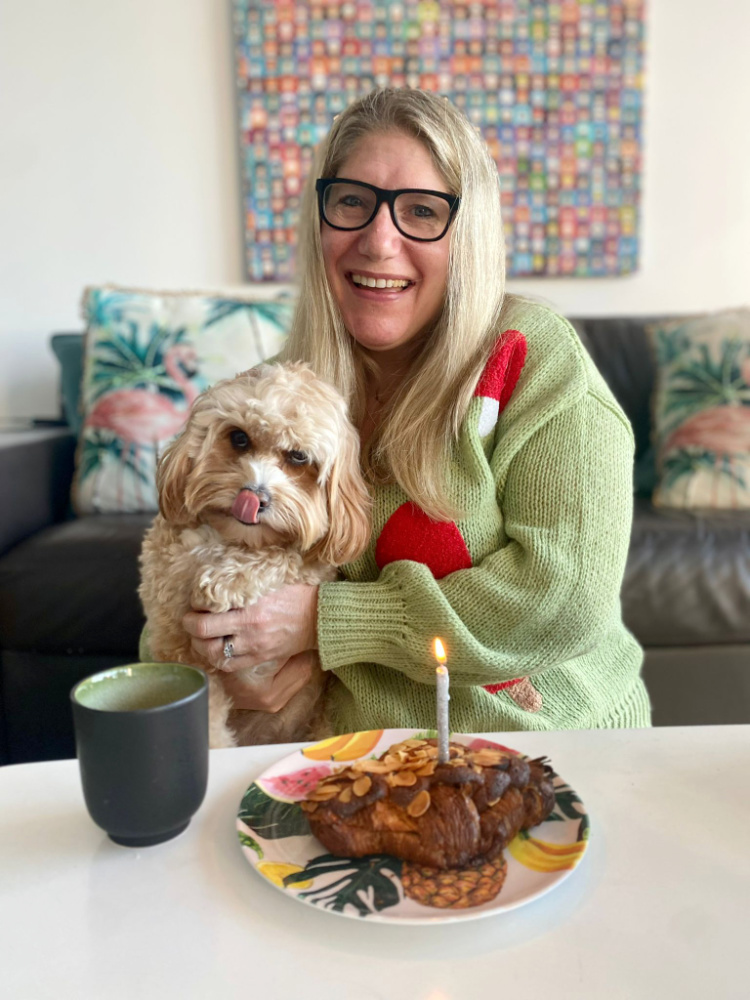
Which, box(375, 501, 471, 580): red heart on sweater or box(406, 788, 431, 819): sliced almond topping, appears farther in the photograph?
box(375, 501, 471, 580): red heart on sweater

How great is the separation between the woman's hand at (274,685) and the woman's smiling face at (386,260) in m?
0.51

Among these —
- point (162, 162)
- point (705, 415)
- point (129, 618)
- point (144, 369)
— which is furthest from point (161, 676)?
point (162, 162)

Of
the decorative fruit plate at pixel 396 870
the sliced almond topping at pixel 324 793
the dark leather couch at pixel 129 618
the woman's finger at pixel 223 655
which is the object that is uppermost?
the sliced almond topping at pixel 324 793

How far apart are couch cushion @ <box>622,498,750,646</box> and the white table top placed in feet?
4.48

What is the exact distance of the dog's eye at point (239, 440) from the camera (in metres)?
1.15

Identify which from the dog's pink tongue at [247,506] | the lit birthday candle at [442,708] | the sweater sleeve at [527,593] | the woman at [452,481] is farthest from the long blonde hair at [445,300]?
the lit birthday candle at [442,708]

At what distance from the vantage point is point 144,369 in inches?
98.4

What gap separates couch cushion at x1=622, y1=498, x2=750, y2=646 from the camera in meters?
2.06

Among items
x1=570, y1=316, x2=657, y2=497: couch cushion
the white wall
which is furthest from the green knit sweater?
the white wall

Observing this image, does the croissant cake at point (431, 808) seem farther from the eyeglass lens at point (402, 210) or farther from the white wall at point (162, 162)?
the white wall at point (162, 162)

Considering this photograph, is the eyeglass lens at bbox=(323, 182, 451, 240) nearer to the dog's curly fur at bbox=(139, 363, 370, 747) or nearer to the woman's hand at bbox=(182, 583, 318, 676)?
the dog's curly fur at bbox=(139, 363, 370, 747)

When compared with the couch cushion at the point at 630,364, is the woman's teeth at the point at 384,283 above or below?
above

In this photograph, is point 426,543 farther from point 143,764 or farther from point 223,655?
point 143,764

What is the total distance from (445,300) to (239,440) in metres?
0.39
